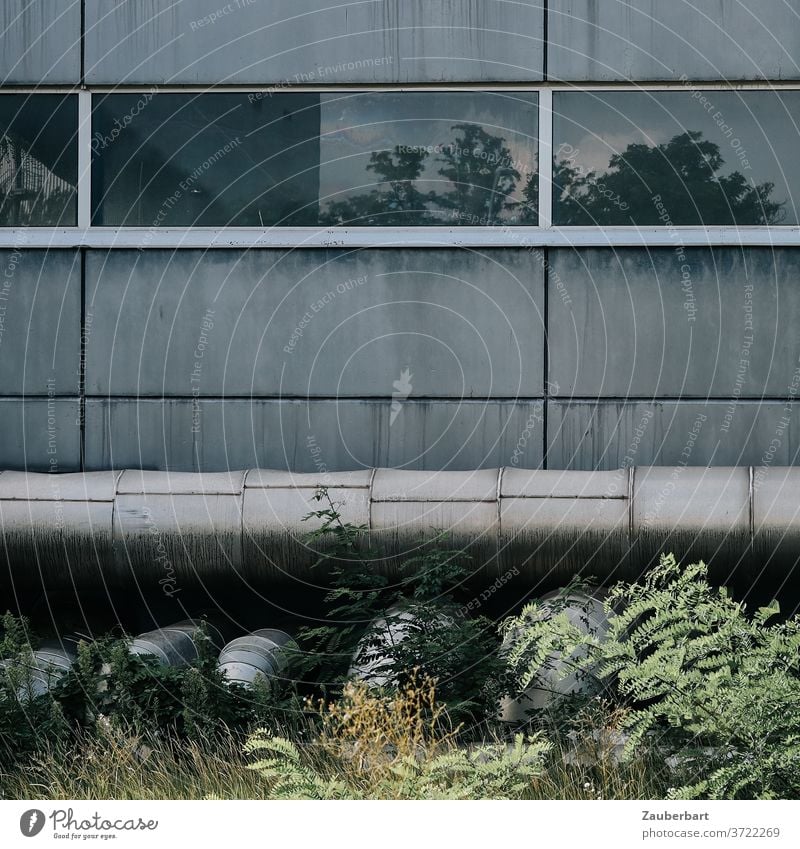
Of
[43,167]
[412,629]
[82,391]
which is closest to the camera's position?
[412,629]

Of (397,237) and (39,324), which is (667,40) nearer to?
(397,237)

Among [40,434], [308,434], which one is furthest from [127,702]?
[40,434]

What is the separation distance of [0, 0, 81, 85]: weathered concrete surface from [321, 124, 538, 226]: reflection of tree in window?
2.39 m

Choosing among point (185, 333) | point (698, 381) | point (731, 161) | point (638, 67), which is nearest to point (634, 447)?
point (698, 381)

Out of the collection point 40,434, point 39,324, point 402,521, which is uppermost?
point 39,324

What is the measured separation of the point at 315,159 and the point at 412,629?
4027mm

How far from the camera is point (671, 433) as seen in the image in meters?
8.62

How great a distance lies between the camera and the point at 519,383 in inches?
342

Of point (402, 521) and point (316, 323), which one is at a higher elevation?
point (316, 323)

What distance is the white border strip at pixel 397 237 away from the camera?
8.57m

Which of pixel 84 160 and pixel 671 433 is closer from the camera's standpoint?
pixel 671 433

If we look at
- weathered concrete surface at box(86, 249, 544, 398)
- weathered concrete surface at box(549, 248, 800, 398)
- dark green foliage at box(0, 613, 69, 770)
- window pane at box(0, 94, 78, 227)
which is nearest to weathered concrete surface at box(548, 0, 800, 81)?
weathered concrete surface at box(549, 248, 800, 398)

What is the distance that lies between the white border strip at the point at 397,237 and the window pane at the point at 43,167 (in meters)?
0.13

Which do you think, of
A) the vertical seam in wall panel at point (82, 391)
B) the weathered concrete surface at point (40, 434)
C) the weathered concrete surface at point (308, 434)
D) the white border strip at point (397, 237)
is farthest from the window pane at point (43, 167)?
the weathered concrete surface at point (308, 434)
